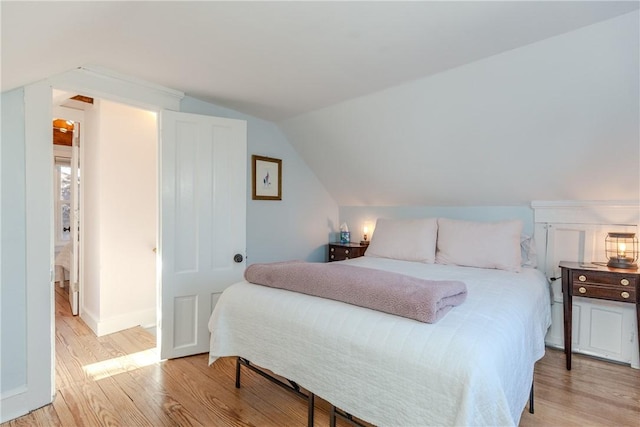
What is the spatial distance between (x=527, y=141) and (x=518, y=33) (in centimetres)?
95

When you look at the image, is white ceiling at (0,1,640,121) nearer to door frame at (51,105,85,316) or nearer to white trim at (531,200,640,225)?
white trim at (531,200,640,225)

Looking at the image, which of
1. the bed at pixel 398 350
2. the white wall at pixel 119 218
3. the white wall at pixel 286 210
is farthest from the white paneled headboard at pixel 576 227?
the white wall at pixel 119 218

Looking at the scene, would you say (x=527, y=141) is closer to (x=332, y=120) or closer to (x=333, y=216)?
(x=332, y=120)

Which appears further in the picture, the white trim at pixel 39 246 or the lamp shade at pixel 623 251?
the lamp shade at pixel 623 251

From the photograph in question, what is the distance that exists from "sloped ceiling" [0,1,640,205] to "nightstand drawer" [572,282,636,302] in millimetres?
750

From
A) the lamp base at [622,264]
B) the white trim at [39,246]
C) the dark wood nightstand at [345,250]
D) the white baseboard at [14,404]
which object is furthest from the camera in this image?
the dark wood nightstand at [345,250]

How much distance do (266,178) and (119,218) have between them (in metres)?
1.54

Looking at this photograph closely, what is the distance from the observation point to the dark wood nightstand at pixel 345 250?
389 cm

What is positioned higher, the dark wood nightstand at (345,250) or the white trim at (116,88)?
the white trim at (116,88)

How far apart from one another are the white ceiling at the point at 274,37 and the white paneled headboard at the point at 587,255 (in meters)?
1.58

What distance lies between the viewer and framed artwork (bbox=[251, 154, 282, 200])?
3445 mm

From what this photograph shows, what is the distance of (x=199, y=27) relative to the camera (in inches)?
68.6

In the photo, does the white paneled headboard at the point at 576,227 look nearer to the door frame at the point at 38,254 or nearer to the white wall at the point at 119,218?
the door frame at the point at 38,254

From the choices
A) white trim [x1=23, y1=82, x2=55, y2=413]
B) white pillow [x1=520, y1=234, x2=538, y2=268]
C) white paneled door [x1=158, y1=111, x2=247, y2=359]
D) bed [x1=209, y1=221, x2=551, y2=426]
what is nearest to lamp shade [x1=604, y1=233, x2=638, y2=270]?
white pillow [x1=520, y1=234, x2=538, y2=268]
